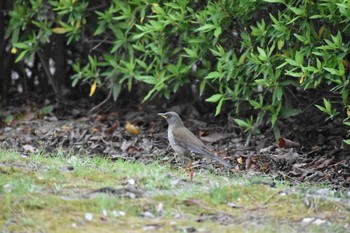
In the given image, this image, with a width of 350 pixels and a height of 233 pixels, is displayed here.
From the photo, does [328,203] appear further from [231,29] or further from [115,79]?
[115,79]

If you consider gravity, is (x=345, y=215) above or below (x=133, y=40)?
below

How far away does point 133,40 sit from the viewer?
1176 cm

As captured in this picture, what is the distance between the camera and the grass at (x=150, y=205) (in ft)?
22.3

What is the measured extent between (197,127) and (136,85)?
1615mm

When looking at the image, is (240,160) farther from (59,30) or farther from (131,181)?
(59,30)

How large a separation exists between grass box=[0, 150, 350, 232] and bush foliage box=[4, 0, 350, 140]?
1971 mm

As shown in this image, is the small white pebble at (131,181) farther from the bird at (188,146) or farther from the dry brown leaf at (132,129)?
the dry brown leaf at (132,129)

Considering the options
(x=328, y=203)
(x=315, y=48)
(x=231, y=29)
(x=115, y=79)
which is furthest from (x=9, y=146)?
(x=328, y=203)

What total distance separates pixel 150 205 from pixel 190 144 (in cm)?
295

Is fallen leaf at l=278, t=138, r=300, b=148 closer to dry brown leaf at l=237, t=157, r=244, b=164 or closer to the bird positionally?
dry brown leaf at l=237, t=157, r=244, b=164

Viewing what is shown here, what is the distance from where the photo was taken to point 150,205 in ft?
23.6

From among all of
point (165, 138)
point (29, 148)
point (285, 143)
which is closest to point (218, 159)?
point (285, 143)

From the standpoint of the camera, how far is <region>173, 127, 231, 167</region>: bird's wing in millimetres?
9883

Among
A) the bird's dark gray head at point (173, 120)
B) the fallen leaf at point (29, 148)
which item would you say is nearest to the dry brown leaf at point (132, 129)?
the bird's dark gray head at point (173, 120)
